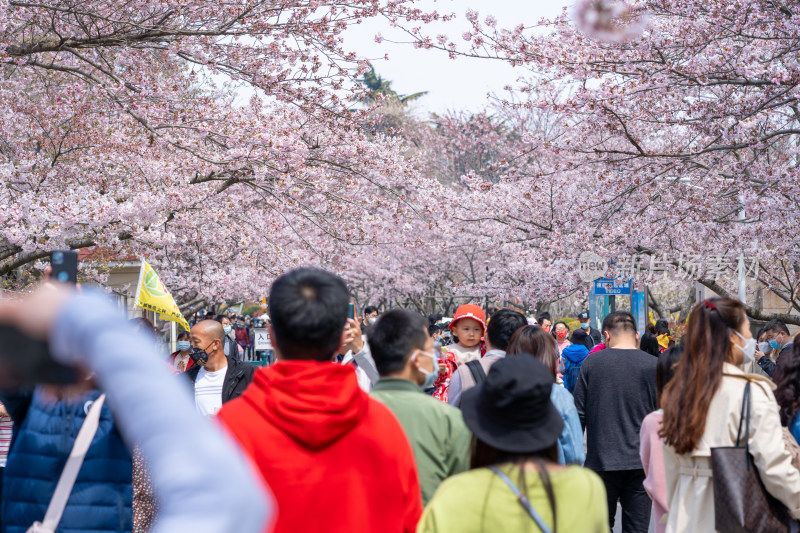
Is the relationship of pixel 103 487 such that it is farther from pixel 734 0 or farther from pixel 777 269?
pixel 777 269

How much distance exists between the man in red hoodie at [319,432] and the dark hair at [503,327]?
3622 mm

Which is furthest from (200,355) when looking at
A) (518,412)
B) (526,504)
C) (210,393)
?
(526,504)

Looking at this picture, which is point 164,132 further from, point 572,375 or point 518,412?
point 518,412

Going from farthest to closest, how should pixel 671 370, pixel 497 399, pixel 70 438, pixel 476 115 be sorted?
pixel 476 115 < pixel 671 370 < pixel 70 438 < pixel 497 399

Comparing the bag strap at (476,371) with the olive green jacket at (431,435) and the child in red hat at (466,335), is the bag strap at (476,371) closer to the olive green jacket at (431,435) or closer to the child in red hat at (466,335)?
the child in red hat at (466,335)

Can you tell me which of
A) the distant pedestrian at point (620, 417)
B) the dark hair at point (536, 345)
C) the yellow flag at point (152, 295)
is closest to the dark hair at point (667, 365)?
the dark hair at point (536, 345)

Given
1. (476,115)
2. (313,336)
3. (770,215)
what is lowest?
(313,336)

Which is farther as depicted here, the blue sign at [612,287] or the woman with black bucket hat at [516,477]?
the blue sign at [612,287]

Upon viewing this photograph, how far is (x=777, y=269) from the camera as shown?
2328 centimetres

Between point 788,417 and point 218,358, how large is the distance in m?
3.87

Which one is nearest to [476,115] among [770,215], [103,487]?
[770,215]

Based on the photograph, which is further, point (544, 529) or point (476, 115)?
point (476, 115)

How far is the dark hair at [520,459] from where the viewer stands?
2559mm

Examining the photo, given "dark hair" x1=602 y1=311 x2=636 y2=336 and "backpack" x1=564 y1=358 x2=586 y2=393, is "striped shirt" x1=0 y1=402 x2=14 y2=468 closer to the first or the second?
"dark hair" x1=602 y1=311 x2=636 y2=336
